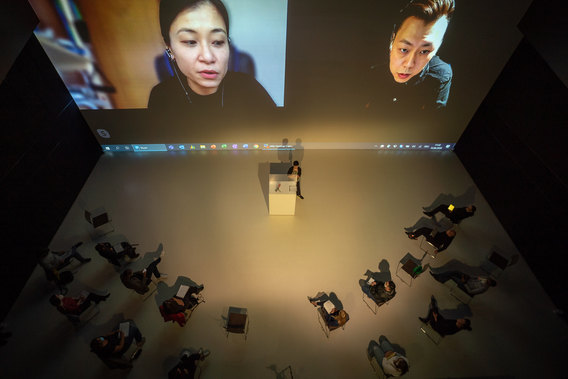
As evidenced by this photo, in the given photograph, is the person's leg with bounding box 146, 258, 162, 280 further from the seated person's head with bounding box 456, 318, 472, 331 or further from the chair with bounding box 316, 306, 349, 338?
the seated person's head with bounding box 456, 318, 472, 331

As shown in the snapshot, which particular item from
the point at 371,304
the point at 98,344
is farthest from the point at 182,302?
the point at 371,304

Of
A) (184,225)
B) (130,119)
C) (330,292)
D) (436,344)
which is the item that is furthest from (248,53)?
(436,344)

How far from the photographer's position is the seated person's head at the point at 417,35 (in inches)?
213

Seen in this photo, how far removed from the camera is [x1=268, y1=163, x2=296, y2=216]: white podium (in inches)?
228

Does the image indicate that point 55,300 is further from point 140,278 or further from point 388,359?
point 388,359

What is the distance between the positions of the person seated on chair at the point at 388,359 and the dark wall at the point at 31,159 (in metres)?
5.54

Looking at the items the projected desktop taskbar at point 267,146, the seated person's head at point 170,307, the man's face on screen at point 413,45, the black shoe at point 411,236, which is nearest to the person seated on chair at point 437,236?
the black shoe at point 411,236

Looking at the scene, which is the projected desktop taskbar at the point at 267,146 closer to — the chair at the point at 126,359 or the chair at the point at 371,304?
the chair at the point at 371,304

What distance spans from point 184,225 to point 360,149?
4.68 metres

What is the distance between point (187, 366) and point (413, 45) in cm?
669

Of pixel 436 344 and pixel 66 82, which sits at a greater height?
pixel 66 82

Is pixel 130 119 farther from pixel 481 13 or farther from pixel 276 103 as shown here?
pixel 481 13

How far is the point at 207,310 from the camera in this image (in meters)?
4.74

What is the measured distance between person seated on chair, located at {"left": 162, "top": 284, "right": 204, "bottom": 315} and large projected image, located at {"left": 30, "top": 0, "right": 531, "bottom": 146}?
12.8ft
